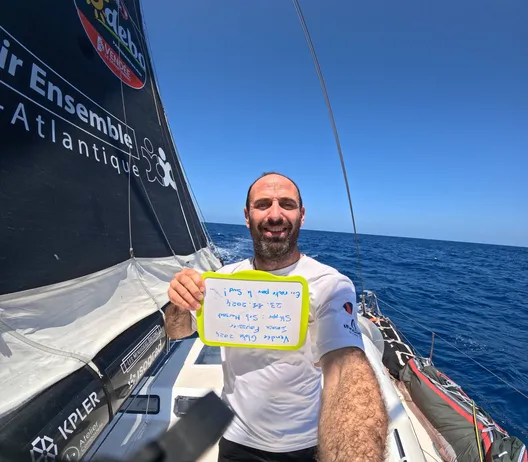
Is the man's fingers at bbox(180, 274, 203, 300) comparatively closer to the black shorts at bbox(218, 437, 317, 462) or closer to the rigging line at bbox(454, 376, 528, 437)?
the black shorts at bbox(218, 437, 317, 462)

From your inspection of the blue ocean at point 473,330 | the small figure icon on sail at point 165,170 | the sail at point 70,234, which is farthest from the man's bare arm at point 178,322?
the blue ocean at point 473,330

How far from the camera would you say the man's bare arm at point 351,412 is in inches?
34.8

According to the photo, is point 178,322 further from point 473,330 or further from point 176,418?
point 473,330

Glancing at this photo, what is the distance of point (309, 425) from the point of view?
139cm

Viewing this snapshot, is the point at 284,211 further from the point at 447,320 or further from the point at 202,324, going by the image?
the point at 447,320

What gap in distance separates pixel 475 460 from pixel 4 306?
3.57 m

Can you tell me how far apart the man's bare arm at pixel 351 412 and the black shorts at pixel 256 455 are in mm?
561

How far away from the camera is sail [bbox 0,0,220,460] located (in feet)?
3.73

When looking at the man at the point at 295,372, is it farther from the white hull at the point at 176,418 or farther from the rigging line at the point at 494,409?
the rigging line at the point at 494,409

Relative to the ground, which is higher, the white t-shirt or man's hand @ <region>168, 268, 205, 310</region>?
man's hand @ <region>168, 268, 205, 310</region>

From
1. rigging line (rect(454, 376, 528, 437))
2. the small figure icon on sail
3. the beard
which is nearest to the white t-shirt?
the beard

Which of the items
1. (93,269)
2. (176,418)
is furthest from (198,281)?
(176,418)

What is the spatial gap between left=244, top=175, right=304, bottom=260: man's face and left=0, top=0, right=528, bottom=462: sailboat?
877 millimetres

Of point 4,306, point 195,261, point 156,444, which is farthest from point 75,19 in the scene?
point 156,444
